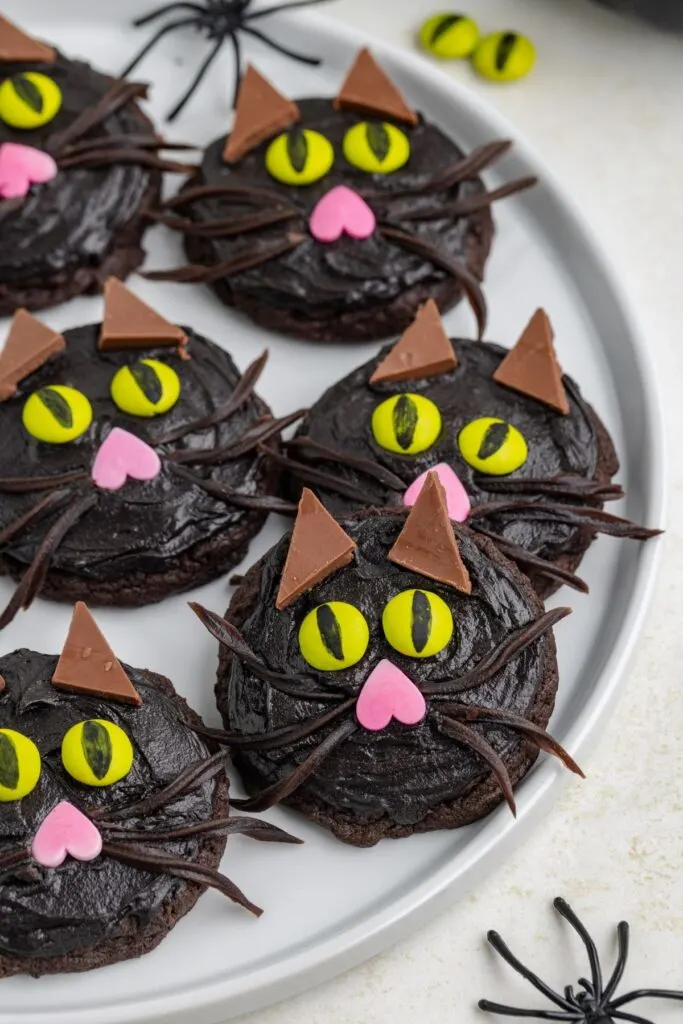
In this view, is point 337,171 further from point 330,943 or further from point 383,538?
point 330,943

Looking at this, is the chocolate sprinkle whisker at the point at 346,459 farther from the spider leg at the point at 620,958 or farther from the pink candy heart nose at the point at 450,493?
the spider leg at the point at 620,958

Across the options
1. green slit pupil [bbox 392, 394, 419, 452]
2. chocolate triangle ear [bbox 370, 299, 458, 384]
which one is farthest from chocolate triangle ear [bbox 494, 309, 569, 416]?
green slit pupil [bbox 392, 394, 419, 452]

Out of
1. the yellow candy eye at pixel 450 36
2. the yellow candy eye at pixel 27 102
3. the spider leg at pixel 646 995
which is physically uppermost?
the yellow candy eye at pixel 450 36

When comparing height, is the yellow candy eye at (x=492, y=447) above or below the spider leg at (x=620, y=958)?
above

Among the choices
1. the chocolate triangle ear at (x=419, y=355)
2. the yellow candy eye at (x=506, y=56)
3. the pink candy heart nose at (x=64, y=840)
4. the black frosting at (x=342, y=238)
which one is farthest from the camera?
the yellow candy eye at (x=506, y=56)

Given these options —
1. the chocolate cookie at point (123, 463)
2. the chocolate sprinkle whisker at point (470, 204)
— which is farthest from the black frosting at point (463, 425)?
the chocolate sprinkle whisker at point (470, 204)

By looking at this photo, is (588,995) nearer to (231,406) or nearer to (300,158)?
(231,406)
